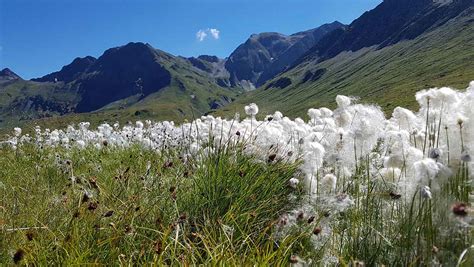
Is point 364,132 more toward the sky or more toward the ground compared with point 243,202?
more toward the sky

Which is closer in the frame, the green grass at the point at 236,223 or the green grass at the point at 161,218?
the green grass at the point at 236,223

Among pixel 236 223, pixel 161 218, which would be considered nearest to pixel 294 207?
pixel 236 223

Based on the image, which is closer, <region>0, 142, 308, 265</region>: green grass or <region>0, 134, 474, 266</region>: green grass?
<region>0, 134, 474, 266</region>: green grass

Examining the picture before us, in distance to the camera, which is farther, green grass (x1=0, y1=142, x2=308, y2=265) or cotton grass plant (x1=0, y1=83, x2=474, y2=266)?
green grass (x1=0, y1=142, x2=308, y2=265)

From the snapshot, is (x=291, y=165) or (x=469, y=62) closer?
(x=291, y=165)

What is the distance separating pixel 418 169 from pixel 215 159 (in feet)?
11.4

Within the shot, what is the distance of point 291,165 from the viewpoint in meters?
6.56

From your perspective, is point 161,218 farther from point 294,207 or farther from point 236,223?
point 294,207

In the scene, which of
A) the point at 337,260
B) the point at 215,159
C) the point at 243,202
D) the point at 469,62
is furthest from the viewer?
the point at 469,62

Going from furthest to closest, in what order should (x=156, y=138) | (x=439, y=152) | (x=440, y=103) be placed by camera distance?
1. (x=156, y=138)
2. (x=440, y=103)
3. (x=439, y=152)

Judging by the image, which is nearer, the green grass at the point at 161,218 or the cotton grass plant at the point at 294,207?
the cotton grass plant at the point at 294,207

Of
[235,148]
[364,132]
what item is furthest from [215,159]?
[364,132]

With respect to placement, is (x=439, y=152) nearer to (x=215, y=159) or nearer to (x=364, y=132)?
(x=364, y=132)

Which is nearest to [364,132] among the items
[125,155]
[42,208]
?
[42,208]
